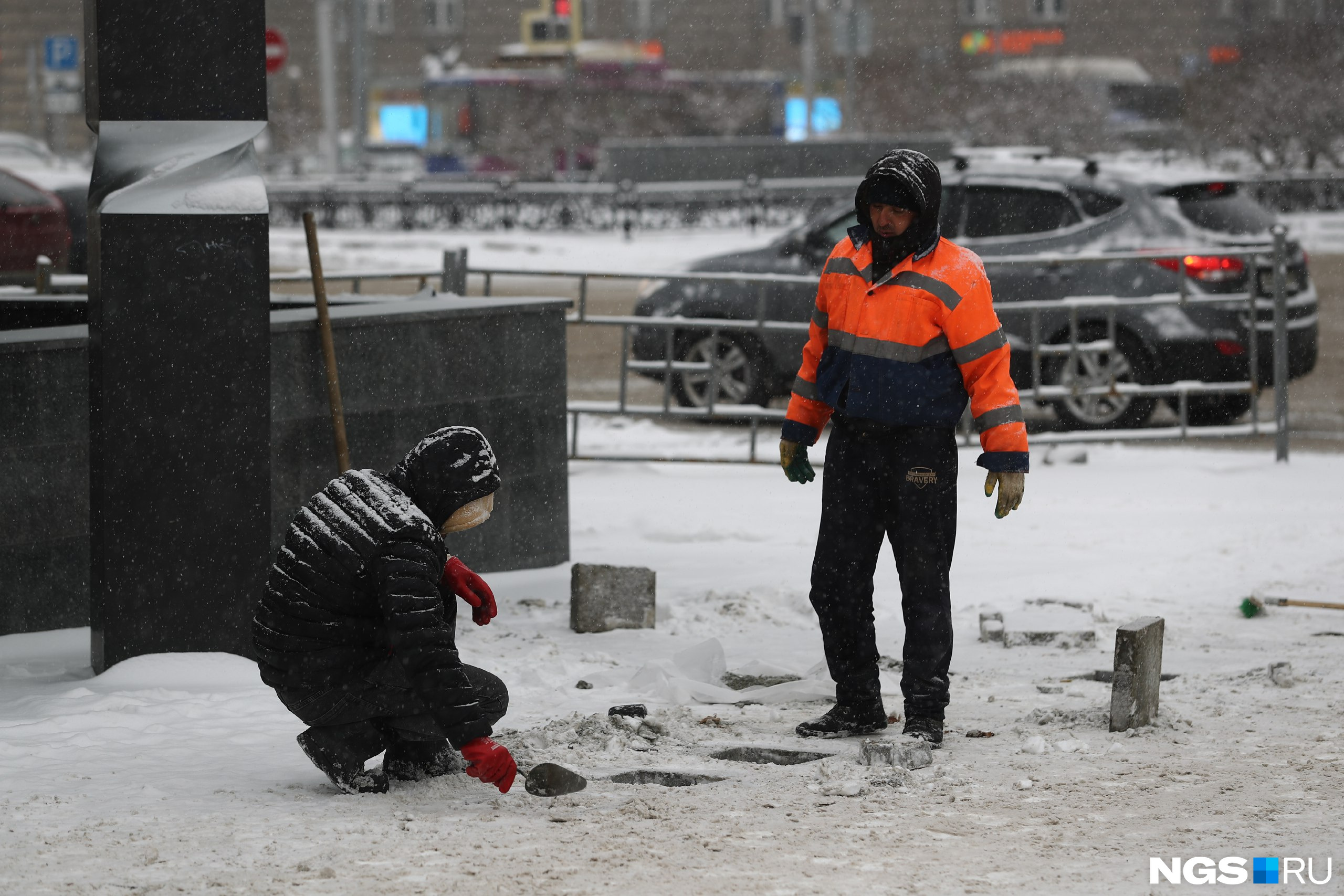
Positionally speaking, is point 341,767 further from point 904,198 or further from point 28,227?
point 28,227

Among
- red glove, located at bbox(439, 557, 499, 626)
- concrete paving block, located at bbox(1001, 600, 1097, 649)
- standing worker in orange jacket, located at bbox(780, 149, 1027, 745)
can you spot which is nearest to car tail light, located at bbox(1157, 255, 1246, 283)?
concrete paving block, located at bbox(1001, 600, 1097, 649)

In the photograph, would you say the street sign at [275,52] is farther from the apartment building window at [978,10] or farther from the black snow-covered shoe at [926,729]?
the apartment building window at [978,10]

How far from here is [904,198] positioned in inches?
182

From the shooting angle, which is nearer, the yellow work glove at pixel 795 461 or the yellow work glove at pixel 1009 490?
the yellow work glove at pixel 1009 490

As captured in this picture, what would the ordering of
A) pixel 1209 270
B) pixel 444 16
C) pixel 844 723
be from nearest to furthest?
1. pixel 844 723
2. pixel 1209 270
3. pixel 444 16

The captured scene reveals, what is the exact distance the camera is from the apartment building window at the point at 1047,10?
196 feet

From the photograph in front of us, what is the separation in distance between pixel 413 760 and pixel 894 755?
1.20 metres

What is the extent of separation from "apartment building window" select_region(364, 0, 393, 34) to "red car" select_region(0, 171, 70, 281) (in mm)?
47283

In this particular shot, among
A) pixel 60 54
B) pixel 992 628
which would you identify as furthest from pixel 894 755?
pixel 60 54

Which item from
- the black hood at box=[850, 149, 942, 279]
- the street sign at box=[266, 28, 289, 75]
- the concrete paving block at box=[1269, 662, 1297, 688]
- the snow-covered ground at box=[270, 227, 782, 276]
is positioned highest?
the street sign at box=[266, 28, 289, 75]

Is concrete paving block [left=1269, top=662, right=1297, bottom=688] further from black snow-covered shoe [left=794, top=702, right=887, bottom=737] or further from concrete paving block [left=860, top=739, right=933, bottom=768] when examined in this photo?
concrete paving block [left=860, top=739, right=933, bottom=768]

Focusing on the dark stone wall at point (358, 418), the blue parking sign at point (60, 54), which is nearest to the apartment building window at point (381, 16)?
the blue parking sign at point (60, 54)

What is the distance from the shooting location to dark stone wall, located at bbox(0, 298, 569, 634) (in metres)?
5.73

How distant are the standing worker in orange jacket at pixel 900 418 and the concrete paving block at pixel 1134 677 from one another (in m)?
0.46
